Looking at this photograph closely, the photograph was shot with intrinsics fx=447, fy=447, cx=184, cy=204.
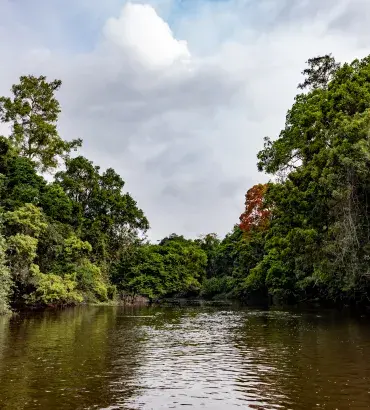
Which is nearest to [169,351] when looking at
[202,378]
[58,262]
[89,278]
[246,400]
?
[202,378]

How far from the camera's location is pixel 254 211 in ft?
150

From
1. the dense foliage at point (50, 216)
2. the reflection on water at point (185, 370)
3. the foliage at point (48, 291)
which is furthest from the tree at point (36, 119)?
the reflection on water at point (185, 370)

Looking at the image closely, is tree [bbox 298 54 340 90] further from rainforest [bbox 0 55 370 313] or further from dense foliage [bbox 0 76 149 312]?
dense foliage [bbox 0 76 149 312]

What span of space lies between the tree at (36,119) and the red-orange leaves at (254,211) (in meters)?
19.9

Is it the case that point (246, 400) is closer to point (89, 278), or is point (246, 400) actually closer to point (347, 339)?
point (347, 339)

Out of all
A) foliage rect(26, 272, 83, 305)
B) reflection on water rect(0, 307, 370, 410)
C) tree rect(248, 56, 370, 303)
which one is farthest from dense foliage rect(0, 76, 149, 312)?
tree rect(248, 56, 370, 303)

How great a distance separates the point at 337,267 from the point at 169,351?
12.7 meters

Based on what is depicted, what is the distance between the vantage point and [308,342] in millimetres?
16109

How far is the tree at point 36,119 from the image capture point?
4294 cm

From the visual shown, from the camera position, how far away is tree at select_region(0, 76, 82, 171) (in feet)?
141

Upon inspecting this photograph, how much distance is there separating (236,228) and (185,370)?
5897 centimetres

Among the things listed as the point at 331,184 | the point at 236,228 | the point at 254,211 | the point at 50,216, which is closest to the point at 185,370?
the point at 331,184

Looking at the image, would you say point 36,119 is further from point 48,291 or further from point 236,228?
point 236,228

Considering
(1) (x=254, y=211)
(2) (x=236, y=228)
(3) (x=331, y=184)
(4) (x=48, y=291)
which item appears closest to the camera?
(3) (x=331, y=184)
